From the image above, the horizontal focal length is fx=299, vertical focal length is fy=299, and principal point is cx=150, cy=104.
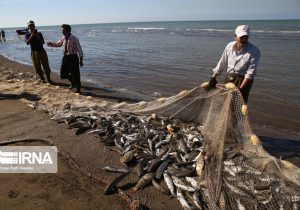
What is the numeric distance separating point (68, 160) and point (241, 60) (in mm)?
4256

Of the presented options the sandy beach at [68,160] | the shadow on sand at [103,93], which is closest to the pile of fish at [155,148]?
the sandy beach at [68,160]

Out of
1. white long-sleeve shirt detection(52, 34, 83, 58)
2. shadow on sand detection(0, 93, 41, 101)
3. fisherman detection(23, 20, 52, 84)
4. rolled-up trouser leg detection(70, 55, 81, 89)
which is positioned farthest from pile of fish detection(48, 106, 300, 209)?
fisherman detection(23, 20, 52, 84)

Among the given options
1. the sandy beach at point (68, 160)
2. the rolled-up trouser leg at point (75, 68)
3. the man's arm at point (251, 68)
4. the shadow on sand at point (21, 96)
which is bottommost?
the sandy beach at point (68, 160)

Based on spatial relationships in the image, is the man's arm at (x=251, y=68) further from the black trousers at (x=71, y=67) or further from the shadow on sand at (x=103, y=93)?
the black trousers at (x=71, y=67)

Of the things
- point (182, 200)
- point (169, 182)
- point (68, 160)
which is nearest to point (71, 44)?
point (68, 160)

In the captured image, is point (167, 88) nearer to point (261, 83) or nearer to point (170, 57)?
point (261, 83)

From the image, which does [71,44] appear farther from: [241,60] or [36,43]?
[241,60]

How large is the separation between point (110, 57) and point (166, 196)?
709 inches

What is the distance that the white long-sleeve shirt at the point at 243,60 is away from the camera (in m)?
6.18

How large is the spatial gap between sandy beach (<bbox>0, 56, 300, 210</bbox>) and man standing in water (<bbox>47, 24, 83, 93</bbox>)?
53.8 inches

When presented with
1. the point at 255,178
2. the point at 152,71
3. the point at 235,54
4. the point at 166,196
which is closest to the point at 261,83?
the point at 152,71

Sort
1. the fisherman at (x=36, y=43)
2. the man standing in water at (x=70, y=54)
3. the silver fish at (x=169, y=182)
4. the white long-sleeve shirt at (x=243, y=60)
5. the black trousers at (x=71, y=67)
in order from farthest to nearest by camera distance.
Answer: the fisherman at (x=36, y=43) → the black trousers at (x=71, y=67) → the man standing in water at (x=70, y=54) → the white long-sleeve shirt at (x=243, y=60) → the silver fish at (x=169, y=182)

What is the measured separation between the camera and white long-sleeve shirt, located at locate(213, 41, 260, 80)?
6.18 m

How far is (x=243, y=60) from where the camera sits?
6.31 meters
